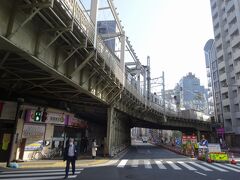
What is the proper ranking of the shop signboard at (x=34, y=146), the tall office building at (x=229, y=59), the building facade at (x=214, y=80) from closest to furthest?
the shop signboard at (x=34, y=146) < the tall office building at (x=229, y=59) < the building facade at (x=214, y=80)

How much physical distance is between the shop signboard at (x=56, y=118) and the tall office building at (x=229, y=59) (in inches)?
1629

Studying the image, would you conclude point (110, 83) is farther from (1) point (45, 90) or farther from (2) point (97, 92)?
(1) point (45, 90)

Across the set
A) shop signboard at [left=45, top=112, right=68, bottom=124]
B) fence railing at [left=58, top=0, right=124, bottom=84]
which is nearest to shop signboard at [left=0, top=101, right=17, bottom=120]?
shop signboard at [left=45, top=112, right=68, bottom=124]

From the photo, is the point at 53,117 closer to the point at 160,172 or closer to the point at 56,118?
the point at 56,118

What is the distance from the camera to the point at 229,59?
2264 inches

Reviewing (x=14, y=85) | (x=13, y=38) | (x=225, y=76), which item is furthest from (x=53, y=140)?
(x=225, y=76)

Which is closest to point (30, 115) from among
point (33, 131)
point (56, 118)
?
point (33, 131)

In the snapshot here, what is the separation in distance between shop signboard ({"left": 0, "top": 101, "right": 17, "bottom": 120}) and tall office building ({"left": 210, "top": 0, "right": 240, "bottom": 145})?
46.3 metres

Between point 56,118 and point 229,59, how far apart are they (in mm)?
51791

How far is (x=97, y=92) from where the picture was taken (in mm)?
18016

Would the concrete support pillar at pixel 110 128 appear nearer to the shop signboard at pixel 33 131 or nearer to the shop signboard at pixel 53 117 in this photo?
the shop signboard at pixel 53 117

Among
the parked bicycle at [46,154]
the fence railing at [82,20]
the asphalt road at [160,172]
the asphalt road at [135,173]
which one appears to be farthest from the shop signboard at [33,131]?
the fence railing at [82,20]

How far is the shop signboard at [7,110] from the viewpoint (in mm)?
15445

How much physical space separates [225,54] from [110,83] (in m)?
49.5
